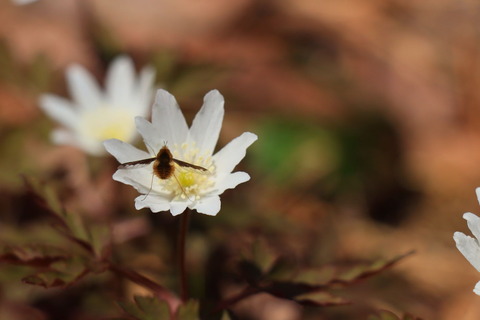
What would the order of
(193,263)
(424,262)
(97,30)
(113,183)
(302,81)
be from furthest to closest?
(302,81), (97,30), (424,262), (113,183), (193,263)

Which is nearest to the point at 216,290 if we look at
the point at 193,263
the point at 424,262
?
the point at 193,263

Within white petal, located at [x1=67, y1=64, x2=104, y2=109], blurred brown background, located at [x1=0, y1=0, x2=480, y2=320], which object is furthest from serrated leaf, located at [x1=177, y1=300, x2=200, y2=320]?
white petal, located at [x1=67, y1=64, x2=104, y2=109]

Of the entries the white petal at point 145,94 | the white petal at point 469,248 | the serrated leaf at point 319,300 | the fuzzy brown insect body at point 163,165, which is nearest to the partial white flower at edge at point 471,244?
the white petal at point 469,248

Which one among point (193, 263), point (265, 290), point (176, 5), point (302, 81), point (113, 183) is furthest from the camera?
point (176, 5)

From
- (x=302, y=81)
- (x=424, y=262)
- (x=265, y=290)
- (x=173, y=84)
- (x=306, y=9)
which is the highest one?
(x=306, y=9)

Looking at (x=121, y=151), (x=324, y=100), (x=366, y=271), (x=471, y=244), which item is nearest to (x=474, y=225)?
(x=471, y=244)

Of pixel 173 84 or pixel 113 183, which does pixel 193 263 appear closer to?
pixel 113 183

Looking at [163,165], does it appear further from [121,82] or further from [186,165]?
[121,82]
